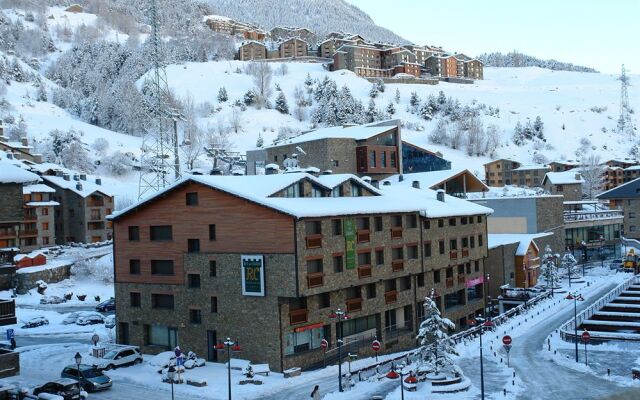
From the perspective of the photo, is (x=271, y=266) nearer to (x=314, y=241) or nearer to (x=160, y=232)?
(x=314, y=241)

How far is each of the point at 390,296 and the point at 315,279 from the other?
9.58 meters

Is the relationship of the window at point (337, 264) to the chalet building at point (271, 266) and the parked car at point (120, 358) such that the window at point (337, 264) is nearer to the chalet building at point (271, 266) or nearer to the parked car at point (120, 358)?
the chalet building at point (271, 266)

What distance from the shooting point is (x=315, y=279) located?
138 ft

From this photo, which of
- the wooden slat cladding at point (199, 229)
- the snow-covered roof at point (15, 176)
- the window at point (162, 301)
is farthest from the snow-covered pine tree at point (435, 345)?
the snow-covered roof at point (15, 176)

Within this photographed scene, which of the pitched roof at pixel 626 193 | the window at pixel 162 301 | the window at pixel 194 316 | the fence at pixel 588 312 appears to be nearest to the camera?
the window at pixel 194 316

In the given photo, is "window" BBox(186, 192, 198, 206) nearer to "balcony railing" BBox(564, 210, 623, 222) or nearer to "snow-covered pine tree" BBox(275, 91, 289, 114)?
"balcony railing" BBox(564, 210, 623, 222)

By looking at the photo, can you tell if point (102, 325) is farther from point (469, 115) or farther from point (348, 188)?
point (469, 115)

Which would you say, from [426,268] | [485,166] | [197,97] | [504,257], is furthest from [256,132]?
[426,268]

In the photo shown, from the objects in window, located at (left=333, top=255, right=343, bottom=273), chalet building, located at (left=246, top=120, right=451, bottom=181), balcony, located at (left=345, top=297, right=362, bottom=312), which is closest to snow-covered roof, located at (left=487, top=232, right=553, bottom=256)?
chalet building, located at (left=246, top=120, right=451, bottom=181)

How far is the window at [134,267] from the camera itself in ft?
157

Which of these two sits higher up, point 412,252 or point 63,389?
point 412,252

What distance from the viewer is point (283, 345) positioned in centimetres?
4103

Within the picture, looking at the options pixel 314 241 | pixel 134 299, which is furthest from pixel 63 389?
pixel 314 241

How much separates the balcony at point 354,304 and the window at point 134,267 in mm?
14702
